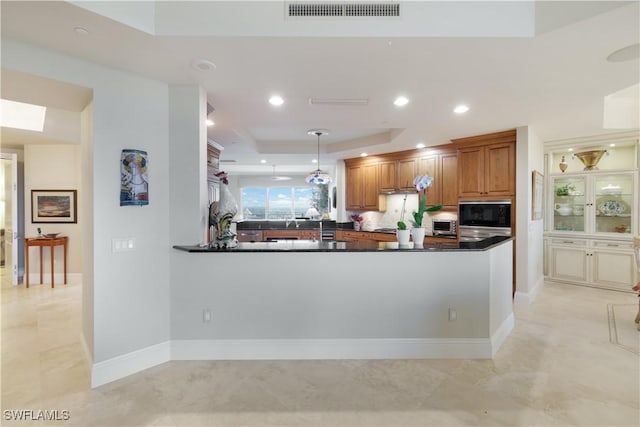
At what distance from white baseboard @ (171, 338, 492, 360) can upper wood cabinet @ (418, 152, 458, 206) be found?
2888 millimetres

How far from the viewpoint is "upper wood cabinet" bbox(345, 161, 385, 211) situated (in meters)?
6.31

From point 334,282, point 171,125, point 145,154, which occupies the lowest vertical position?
point 334,282

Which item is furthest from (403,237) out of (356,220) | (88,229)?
(356,220)

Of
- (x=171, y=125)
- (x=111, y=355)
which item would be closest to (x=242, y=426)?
(x=111, y=355)

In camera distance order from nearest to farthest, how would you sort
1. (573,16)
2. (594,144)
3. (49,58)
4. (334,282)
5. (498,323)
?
1. (573,16)
2. (49,58)
3. (334,282)
4. (498,323)
5. (594,144)

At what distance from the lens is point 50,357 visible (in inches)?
106

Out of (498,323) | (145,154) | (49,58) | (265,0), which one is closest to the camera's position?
(265,0)

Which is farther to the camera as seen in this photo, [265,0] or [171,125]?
[171,125]

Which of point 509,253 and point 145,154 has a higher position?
point 145,154

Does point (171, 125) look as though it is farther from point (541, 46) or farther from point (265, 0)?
point (541, 46)

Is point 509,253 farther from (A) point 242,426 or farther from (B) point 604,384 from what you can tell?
(A) point 242,426

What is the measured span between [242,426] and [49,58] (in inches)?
112

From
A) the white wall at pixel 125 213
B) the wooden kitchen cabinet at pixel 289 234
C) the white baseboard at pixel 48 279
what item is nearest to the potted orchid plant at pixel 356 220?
the wooden kitchen cabinet at pixel 289 234

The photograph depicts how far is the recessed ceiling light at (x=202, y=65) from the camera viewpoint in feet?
7.52
